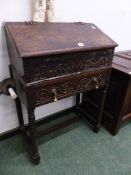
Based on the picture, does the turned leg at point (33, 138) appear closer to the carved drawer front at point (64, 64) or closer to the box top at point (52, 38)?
the carved drawer front at point (64, 64)

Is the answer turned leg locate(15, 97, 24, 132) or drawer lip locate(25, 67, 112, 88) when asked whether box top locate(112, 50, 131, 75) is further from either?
turned leg locate(15, 97, 24, 132)

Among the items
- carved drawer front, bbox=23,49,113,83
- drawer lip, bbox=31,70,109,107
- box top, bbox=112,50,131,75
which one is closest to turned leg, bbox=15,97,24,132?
drawer lip, bbox=31,70,109,107

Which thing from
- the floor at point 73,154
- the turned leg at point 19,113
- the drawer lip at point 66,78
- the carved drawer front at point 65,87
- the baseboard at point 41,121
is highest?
the drawer lip at point 66,78

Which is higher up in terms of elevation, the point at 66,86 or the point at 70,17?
the point at 70,17

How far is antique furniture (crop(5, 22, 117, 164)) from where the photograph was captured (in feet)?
3.26

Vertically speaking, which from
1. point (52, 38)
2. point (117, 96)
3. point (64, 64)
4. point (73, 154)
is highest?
point (52, 38)

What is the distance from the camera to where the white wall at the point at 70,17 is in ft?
4.02

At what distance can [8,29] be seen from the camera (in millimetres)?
1117

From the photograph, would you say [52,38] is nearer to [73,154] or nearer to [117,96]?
[117,96]

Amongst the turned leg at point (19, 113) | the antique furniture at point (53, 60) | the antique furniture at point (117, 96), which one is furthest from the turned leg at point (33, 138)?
the antique furniture at point (117, 96)

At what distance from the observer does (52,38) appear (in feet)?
3.70

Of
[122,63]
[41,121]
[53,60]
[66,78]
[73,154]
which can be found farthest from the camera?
[41,121]

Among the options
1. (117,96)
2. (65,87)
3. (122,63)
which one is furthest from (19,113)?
(122,63)

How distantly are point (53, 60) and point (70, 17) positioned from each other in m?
0.71
